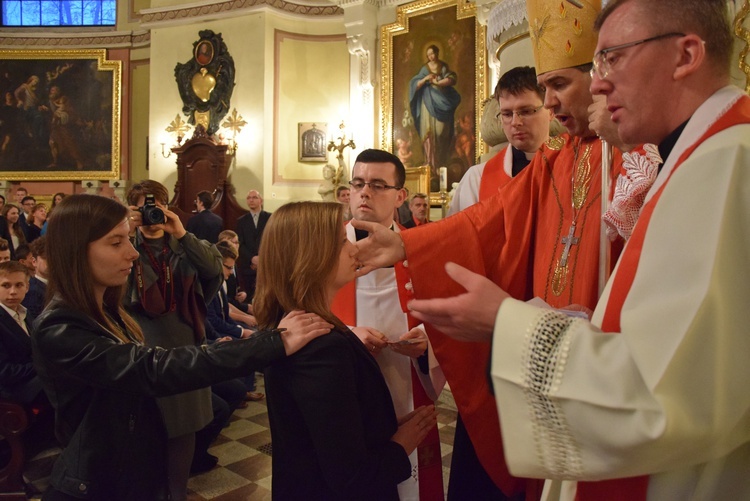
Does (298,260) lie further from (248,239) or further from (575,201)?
(248,239)

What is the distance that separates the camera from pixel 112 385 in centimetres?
171

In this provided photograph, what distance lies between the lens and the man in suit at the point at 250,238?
8.70 metres

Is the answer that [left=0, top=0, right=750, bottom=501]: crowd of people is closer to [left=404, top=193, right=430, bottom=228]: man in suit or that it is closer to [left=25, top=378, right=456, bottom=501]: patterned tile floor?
[left=25, top=378, right=456, bottom=501]: patterned tile floor

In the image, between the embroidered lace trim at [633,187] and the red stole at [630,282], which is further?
the embroidered lace trim at [633,187]

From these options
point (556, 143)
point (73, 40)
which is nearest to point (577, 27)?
point (556, 143)

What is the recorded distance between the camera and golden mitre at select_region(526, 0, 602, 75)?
70.7 inches

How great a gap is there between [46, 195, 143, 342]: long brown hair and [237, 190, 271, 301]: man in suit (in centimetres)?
665

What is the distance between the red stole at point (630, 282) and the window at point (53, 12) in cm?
1680

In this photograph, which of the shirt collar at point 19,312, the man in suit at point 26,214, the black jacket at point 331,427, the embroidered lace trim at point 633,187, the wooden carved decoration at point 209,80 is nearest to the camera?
the embroidered lace trim at point 633,187

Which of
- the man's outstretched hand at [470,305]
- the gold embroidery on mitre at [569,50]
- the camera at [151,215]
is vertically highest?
the gold embroidery on mitre at [569,50]

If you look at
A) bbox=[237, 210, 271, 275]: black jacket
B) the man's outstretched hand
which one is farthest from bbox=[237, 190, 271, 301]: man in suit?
the man's outstretched hand

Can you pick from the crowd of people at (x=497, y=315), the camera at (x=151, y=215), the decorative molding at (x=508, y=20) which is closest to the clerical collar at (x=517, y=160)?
the crowd of people at (x=497, y=315)

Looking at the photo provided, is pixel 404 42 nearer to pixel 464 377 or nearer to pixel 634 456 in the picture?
pixel 464 377

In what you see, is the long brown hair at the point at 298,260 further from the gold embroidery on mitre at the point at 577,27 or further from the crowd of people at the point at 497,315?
the gold embroidery on mitre at the point at 577,27
